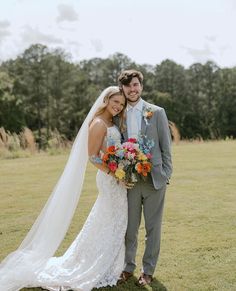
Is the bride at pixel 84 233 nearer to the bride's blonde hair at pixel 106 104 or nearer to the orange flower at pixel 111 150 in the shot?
the bride's blonde hair at pixel 106 104

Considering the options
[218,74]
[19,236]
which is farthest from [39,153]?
[218,74]

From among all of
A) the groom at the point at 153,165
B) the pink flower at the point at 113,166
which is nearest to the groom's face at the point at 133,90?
the groom at the point at 153,165

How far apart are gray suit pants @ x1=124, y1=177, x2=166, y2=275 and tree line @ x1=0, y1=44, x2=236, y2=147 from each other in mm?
34039

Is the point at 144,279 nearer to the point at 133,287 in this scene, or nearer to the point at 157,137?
the point at 133,287

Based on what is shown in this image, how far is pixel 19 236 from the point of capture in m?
7.12

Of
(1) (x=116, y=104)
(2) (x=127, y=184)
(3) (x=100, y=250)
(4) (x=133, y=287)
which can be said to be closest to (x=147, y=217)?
(2) (x=127, y=184)

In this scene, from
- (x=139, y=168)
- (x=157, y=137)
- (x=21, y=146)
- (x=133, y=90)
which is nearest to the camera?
(x=139, y=168)

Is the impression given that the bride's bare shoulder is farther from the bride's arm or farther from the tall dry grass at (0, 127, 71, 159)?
the tall dry grass at (0, 127, 71, 159)

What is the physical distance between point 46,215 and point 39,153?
432 inches

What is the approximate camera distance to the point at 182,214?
8.30m

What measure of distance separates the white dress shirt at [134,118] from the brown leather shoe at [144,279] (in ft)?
5.01

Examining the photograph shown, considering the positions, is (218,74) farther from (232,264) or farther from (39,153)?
(232,264)

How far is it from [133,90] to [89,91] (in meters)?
42.0

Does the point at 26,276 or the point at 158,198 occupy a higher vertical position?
the point at 158,198
